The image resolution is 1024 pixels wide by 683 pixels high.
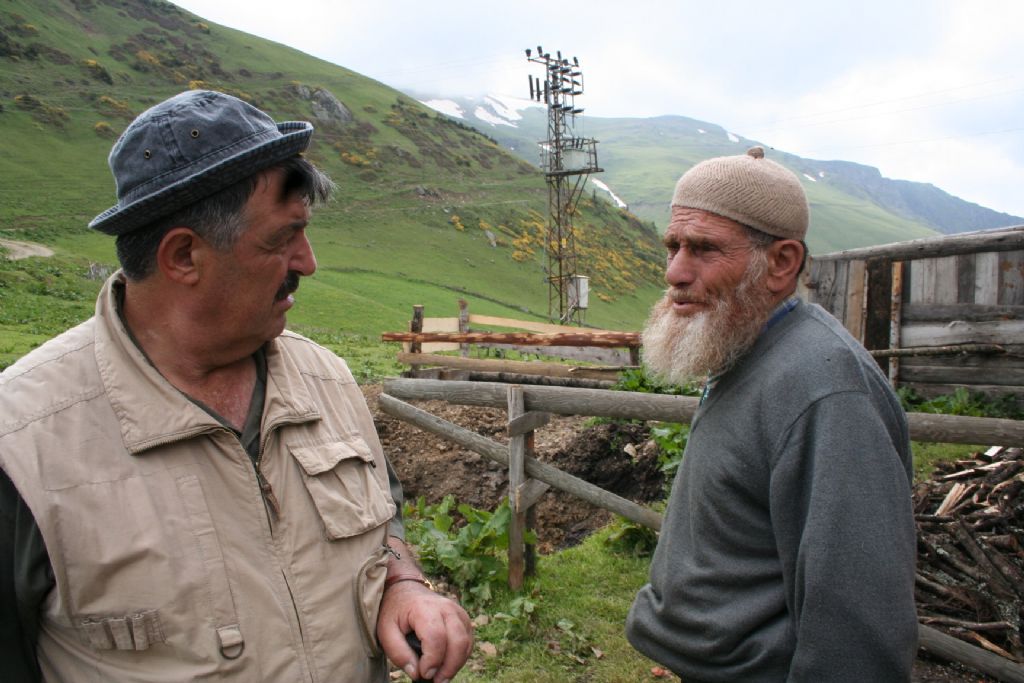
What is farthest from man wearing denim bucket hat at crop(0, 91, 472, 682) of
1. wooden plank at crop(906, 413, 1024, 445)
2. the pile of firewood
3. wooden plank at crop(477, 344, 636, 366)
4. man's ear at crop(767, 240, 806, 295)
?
wooden plank at crop(477, 344, 636, 366)

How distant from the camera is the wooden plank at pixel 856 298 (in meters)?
9.54

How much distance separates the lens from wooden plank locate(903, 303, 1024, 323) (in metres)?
8.41

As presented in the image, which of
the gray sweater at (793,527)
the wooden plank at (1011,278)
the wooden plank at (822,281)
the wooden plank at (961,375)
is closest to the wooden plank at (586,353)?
the wooden plank at (822,281)

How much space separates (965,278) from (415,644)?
364 inches

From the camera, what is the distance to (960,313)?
345 inches

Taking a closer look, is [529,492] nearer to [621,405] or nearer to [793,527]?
[621,405]

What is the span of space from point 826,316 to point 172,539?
1.83m

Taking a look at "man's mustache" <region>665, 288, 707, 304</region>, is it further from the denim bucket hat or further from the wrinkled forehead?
the denim bucket hat

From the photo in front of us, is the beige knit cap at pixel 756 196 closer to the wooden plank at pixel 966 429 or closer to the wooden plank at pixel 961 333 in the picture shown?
the wooden plank at pixel 966 429

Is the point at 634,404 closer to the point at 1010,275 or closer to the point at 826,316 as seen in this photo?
the point at 826,316

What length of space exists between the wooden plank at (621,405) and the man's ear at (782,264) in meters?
2.17

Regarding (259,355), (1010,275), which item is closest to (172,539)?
(259,355)

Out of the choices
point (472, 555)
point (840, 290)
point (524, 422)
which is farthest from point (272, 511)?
point (840, 290)

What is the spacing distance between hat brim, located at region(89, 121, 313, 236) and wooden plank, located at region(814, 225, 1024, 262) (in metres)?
8.48
